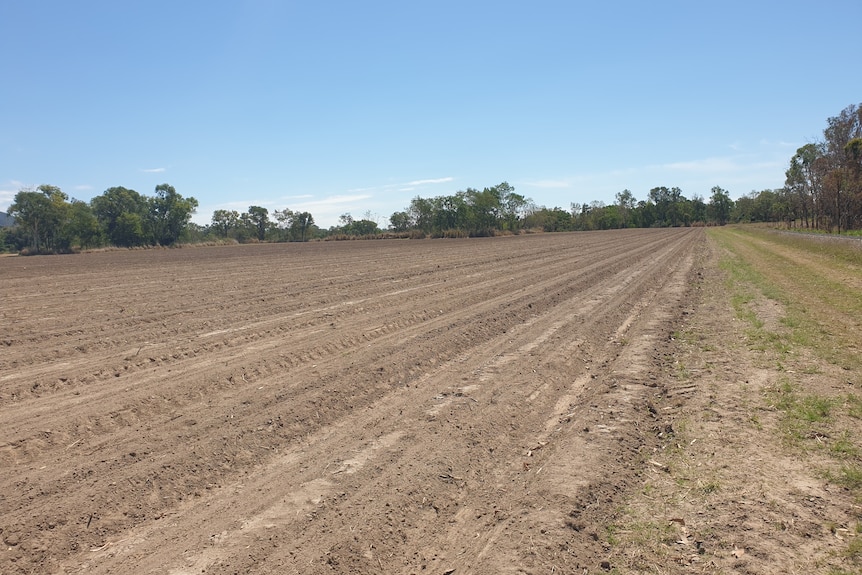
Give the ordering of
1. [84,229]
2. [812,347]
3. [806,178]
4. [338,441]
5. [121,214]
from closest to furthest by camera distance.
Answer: [338,441], [812,347], [806,178], [84,229], [121,214]

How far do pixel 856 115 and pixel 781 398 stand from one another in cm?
7667

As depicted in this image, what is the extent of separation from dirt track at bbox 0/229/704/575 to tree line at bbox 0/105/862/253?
60990mm

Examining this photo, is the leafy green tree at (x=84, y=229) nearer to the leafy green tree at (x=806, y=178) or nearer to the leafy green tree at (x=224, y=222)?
the leafy green tree at (x=224, y=222)

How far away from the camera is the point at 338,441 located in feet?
18.7

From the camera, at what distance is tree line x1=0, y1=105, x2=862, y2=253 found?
A: 62969mm

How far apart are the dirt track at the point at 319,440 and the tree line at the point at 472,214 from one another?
6099 cm

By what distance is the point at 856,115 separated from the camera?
62344 millimetres

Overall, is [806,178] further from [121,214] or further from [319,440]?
[121,214]

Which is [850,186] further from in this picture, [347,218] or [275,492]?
[347,218]

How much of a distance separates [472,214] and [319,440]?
4767 inches

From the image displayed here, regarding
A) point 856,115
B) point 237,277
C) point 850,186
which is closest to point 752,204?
point 856,115

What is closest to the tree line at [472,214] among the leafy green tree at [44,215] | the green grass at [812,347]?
the leafy green tree at [44,215]

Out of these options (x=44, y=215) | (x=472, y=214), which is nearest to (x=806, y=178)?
(x=472, y=214)

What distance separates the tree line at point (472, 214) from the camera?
207ft
